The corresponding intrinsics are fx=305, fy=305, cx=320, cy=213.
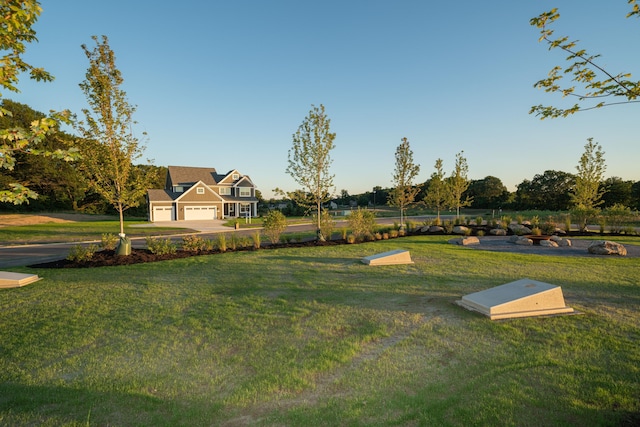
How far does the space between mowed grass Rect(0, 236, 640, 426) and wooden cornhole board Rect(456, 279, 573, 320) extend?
25 centimetres

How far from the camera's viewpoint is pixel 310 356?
4227 mm

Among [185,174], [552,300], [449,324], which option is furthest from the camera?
[185,174]

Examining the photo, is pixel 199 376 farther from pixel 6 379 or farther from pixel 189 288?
pixel 189 288

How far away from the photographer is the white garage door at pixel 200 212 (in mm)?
38094

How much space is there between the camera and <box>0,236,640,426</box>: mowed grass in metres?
3.10

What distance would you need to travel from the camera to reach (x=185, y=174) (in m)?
44.2

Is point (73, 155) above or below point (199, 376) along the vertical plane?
above

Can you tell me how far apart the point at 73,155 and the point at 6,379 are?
2.97 meters

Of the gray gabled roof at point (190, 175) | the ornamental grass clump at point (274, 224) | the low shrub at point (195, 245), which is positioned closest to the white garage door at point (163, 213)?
the gray gabled roof at point (190, 175)

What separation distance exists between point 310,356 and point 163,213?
37.8m

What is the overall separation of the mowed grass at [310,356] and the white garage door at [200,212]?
3155 centimetres

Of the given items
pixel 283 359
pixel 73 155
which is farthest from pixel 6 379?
pixel 283 359

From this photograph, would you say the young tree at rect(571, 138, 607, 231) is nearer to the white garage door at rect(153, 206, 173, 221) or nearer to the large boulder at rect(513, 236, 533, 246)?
the large boulder at rect(513, 236, 533, 246)

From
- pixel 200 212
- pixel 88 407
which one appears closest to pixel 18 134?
pixel 88 407
